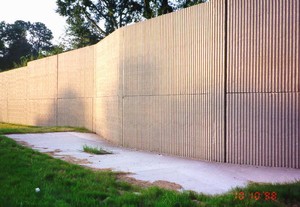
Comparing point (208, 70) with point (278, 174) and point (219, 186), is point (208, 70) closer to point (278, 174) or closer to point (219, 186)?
point (278, 174)

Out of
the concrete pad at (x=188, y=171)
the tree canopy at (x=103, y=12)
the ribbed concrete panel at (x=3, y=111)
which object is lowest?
the concrete pad at (x=188, y=171)

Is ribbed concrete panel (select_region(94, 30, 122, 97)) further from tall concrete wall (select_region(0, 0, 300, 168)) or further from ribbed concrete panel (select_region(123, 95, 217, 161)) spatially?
ribbed concrete panel (select_region(123, 95, 217, 161))

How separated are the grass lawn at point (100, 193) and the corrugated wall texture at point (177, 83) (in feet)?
10.1

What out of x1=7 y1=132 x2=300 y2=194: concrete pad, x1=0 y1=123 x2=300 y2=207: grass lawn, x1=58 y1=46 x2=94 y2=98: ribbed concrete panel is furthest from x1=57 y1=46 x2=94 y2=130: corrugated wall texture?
x1=0 y1=123 x2=300 y2=207: grass lawn

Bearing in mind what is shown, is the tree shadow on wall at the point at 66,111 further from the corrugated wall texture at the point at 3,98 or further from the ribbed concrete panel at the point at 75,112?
the corrugated wall texture at the point at 3,98

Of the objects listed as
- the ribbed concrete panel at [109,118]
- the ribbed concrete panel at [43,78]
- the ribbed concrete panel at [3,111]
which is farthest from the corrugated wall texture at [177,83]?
the ribbed concrete panel at [3,111]

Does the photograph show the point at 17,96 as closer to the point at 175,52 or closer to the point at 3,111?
the point at 3,111

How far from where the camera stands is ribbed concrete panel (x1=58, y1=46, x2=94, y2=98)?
1562cm

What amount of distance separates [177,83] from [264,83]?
249 centimetres

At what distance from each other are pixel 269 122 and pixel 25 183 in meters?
5.01

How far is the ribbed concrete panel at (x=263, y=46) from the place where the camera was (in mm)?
7066

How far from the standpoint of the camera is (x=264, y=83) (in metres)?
7.39

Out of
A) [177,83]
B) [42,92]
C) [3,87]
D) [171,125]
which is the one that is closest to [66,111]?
[42,92]

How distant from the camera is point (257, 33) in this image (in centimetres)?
749
